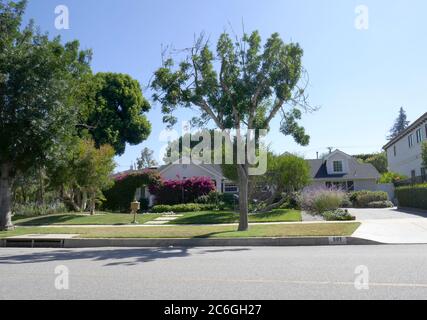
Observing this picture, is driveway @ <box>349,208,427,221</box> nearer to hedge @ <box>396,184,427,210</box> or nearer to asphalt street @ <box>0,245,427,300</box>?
hedge @ <box>396,184,427,210</box>

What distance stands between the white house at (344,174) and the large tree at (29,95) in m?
25.8

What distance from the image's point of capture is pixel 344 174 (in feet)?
137

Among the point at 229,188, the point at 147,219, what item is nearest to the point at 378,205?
the point at 229,188

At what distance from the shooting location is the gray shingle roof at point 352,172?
4097 centimetres

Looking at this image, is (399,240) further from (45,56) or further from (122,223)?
(45,56)

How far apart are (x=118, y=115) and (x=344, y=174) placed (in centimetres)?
2258

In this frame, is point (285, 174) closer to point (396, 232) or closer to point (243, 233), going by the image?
point (243, 233)

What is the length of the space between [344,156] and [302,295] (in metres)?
37.4

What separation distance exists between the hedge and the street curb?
1314 centimetres

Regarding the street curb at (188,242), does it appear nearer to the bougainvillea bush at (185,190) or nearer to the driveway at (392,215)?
the driveway at (392,215)

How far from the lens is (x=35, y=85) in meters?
19.2

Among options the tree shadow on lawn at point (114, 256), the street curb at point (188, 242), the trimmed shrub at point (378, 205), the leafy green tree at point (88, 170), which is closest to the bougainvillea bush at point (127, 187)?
the leafy green tree at point (88, 170)
